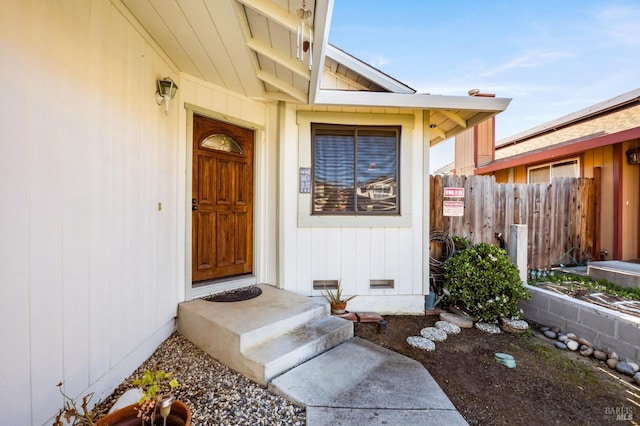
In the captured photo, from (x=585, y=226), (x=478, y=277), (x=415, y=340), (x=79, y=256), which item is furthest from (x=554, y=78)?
(x=79, y=256)

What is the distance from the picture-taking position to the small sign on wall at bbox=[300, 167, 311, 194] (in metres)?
3.68

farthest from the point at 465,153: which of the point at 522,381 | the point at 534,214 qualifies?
the point at 522,381

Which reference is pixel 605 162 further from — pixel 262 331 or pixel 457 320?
pixel 262 331

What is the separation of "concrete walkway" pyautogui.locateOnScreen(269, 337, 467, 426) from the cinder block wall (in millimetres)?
2026

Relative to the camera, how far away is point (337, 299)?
356cm

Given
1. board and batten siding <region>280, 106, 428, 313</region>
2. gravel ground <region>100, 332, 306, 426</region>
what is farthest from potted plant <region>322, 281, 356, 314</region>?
gravel ground <region>100, 332, 306, 426</region>

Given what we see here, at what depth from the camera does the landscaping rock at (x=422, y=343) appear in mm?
2887

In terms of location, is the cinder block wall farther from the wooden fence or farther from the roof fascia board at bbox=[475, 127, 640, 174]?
the roof fascia board at bbox=[475, 127, 640, 174]

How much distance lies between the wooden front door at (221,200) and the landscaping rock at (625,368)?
391 centimetres

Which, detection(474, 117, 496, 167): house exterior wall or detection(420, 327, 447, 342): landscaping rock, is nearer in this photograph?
detection(420, 327, 447, 342): landscaping rock

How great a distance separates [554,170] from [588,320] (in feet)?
16.2

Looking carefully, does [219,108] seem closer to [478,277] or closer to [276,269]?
[276,269]

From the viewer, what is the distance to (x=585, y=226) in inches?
206

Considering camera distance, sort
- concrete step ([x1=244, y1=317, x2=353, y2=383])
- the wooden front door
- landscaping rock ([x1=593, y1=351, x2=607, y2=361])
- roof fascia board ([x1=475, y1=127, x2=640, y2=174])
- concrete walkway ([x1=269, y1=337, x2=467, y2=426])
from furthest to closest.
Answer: roof fascia board ([x1=475, y1=127, x2=640, y2=174]), the wooden front door, landscaping rock ([x1=593, y1=351, x2=607, y2=361]), concrete step ([x1=244, y1=317, x2=353, y2=383]), concrete walkway ([x1=269, y1=337, x2=467, y2=426])
